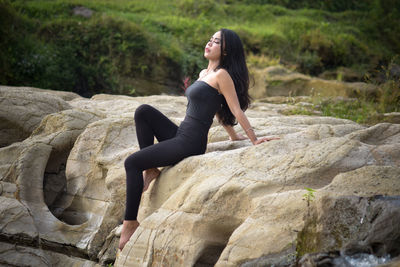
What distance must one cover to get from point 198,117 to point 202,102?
0.15 metres

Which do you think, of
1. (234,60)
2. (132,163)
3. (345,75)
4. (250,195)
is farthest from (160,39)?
(250,195)

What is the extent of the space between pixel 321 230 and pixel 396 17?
15.8 metres

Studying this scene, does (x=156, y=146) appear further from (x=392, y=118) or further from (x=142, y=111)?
(x=392, y=118)

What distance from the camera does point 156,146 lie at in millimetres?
3932

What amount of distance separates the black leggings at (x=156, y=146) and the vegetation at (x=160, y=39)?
18.5 feet

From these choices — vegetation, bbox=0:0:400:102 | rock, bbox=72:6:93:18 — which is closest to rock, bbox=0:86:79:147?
vegetation, bbox=0:0:400:102

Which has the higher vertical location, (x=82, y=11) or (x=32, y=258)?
A: (x=82, y=11)

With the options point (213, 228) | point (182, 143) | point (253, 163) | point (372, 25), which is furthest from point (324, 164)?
point (372, 25)

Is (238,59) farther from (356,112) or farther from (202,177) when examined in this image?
(356,112)

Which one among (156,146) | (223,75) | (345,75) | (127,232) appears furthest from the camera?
(345,75)

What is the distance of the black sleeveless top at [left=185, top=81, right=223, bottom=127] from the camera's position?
13.6 feet

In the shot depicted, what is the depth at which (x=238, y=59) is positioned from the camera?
4.23 meters

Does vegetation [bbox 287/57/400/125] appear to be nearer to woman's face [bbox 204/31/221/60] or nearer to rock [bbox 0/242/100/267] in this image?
woman's face [bbox 204/31/221/60]

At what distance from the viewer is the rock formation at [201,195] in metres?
2.87
